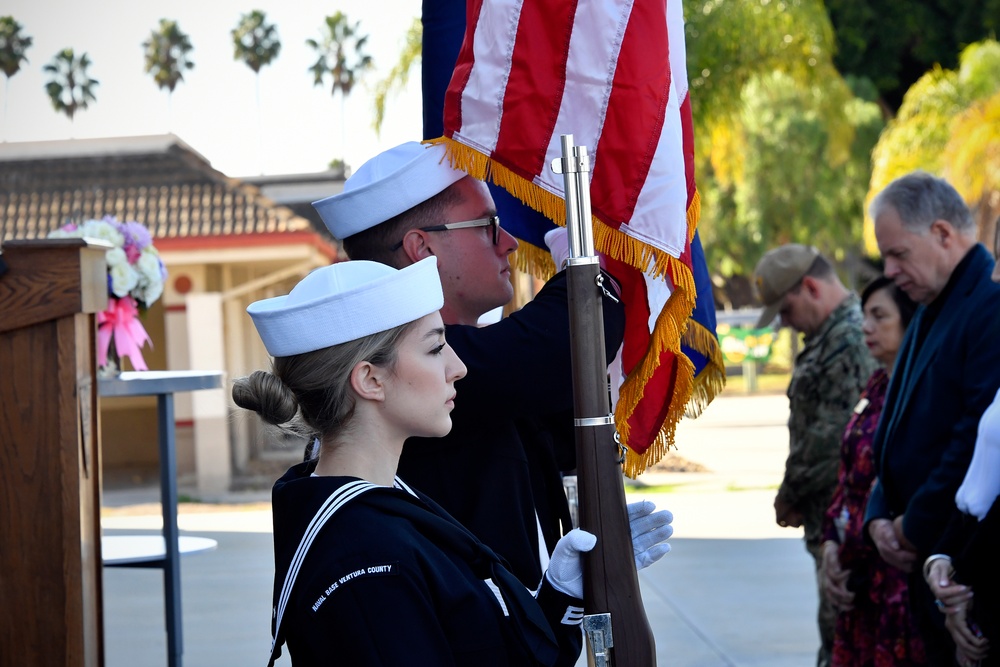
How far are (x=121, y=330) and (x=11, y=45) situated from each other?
38.8 m

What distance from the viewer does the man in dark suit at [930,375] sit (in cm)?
366

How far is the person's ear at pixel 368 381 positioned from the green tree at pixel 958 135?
16.2 meters

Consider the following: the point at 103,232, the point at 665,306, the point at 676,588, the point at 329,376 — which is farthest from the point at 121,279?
the point at 676,588

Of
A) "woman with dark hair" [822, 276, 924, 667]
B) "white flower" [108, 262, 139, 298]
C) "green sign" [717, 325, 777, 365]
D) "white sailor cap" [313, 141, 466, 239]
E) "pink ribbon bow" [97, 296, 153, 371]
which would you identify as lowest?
"green sign" [717, 325, 777, 365]

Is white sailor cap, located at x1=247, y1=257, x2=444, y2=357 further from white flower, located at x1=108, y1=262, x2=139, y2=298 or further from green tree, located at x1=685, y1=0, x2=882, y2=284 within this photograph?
green tree, located at x1=685, y1=0, x2=882, y2=284

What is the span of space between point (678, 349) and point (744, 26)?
11.7 metres

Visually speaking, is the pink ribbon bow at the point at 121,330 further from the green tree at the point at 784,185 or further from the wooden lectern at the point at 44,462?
the green tree at the point at 784,185

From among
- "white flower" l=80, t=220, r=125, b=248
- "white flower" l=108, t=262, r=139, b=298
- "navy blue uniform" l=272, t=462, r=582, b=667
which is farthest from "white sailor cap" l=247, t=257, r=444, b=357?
"white flower" l=80, t=220, r=125, b=248

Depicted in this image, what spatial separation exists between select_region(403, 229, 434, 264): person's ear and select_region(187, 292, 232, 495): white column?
45.1ft

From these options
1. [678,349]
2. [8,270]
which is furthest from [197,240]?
[678,349]

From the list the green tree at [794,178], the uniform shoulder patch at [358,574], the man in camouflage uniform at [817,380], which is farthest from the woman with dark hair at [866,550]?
the green tree at [794,178]

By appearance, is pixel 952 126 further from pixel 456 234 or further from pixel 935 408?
pixel 456 234

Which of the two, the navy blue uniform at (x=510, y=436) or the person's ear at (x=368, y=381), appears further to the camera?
the navy blue uniform at (x=510, y=436)

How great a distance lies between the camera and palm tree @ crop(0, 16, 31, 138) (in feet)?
127
